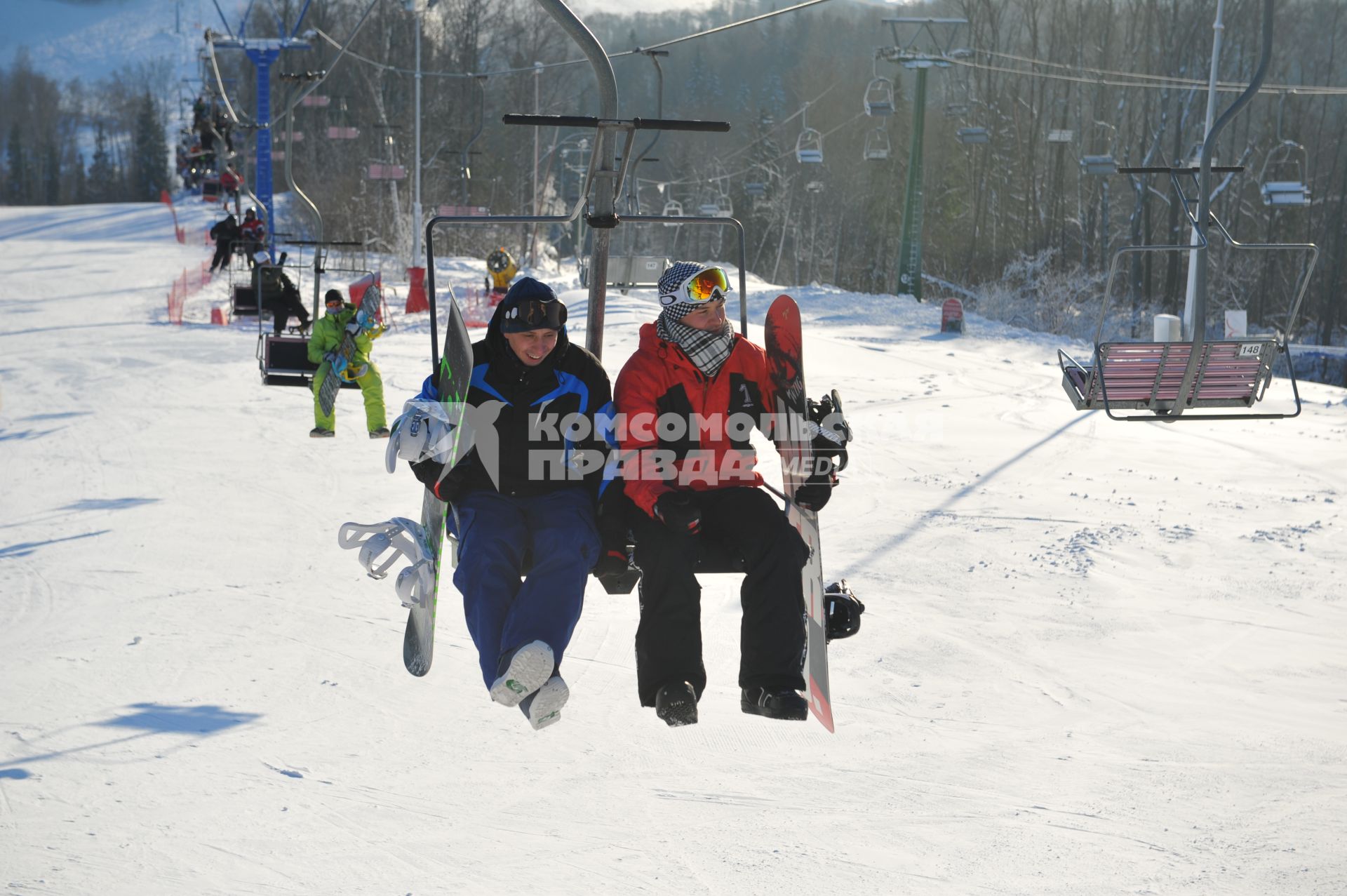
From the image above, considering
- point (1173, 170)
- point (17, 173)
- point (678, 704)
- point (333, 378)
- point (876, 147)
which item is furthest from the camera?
point (17, 173)

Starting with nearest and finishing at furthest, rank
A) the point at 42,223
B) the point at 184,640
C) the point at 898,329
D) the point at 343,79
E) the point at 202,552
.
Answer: the point at 184,640 < the point at 202,552 < the point at 898,329 < the point at 42,223 < the point at 343,79

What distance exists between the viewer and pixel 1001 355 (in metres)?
21.7

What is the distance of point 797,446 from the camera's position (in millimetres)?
4203

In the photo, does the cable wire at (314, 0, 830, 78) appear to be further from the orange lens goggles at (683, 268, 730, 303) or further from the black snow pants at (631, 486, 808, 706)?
the black snow pants at (631, 486, 808, 706)

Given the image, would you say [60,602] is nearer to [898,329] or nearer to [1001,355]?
[1001,355]

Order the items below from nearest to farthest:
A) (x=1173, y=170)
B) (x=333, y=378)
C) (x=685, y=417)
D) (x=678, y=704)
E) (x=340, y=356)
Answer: (x=678, y=704) → (x=685, y=417) → (x=1173, y=170) → (x=340, y=356) → (x=333, y=378)

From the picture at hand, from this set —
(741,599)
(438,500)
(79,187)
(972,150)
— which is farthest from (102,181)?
(741,599)

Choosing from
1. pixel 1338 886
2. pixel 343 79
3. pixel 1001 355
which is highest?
pixel 343 79

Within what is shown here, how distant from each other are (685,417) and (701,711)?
3.99m

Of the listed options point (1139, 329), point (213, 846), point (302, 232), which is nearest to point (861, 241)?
point (1139, 329)

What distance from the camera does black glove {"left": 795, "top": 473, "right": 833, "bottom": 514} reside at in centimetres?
419

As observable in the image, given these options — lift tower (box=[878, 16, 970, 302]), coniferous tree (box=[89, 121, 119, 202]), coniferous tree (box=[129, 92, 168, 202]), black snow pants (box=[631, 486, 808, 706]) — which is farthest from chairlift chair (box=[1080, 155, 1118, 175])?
coniferous tree (box=[89, 121, 119, 202])

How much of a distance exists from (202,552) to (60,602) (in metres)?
1.41

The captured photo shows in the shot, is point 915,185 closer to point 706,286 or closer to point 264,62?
point 264,62
